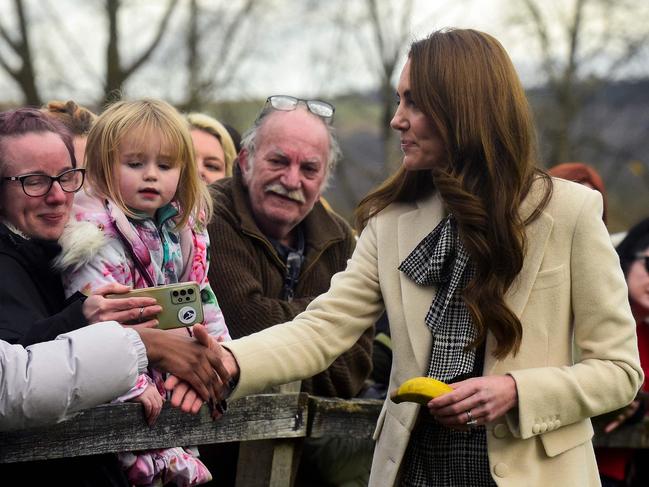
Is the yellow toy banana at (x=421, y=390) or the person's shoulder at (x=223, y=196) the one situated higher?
the person's shoulder at (x=223, y=196)

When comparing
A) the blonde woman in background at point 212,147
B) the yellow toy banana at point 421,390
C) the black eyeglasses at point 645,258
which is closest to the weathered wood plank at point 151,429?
the yellow toy banana at point 421,390

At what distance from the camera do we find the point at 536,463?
322 centimetres

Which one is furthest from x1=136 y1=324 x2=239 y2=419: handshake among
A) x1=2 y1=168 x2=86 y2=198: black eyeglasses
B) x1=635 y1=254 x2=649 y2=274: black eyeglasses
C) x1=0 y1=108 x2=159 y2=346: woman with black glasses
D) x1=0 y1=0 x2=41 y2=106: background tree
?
x1=0 y1=0 x2=41 y2=106: background tree

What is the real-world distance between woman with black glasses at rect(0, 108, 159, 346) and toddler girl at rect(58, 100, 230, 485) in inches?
3.4

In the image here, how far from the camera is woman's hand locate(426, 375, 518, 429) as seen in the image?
3.04 metres

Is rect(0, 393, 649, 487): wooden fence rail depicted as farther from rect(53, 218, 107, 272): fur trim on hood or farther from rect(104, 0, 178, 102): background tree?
rect(104, 0, 178, 102): background tree

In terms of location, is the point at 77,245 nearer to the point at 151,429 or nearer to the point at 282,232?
the point at 151,429

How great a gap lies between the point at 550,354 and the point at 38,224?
162cm

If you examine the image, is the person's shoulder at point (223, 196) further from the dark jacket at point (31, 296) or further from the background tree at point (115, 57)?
the background tree at point (115, 57)

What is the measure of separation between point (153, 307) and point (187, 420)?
0.54 metres

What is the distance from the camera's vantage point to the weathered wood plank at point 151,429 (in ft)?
10.0

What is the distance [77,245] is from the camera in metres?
3.40

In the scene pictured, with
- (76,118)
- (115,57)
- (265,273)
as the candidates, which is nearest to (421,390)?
(265,273)

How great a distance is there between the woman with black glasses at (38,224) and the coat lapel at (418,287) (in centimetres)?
78
